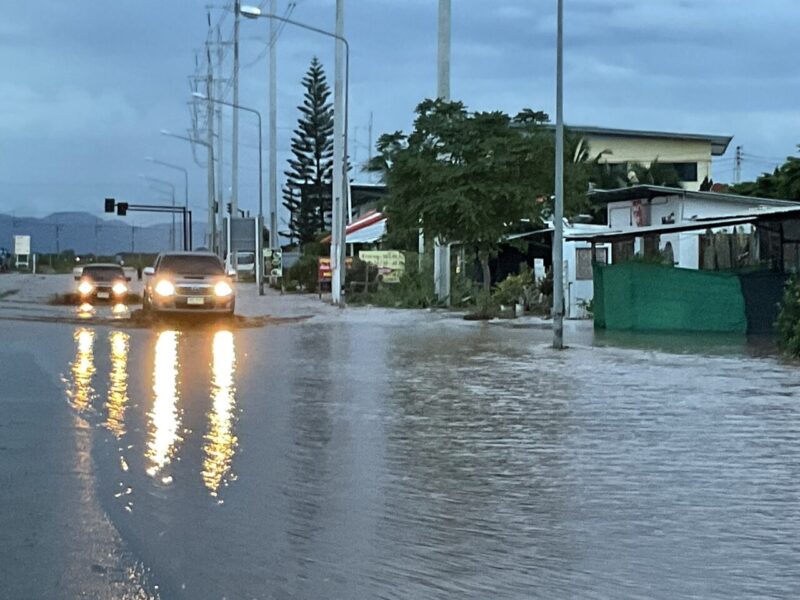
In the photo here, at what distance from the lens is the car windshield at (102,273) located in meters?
44.2

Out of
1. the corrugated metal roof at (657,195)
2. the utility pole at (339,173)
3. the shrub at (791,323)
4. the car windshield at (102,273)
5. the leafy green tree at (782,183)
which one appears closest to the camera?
the shrub at (791,323)

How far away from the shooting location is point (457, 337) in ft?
88.5

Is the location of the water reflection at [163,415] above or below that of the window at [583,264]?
below

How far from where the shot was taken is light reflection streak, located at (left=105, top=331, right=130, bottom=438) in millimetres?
12830

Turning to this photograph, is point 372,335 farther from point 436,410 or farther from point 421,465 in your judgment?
point 421,465

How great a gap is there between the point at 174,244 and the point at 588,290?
112071 millimetres

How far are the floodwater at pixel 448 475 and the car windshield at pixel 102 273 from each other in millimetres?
24214

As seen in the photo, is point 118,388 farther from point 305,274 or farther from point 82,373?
point 305,274

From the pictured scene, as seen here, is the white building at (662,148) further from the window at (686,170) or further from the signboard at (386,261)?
the signboard at (386,261)

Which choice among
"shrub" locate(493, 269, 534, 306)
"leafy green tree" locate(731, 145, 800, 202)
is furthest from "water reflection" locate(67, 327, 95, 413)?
"leafy green tree" locate(731, 145, 800, 202)

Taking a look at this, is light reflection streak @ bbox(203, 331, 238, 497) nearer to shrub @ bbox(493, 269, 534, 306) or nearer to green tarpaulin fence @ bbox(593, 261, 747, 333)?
green tarpaulin fence @ bbox(593, 261, 747, 333)

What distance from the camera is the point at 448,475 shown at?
33.8 feet

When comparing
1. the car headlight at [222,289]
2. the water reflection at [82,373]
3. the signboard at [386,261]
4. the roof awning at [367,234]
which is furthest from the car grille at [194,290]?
the roof awning at [367,234]

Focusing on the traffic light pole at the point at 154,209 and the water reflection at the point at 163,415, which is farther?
the traffic light pole at the point at 154,209
